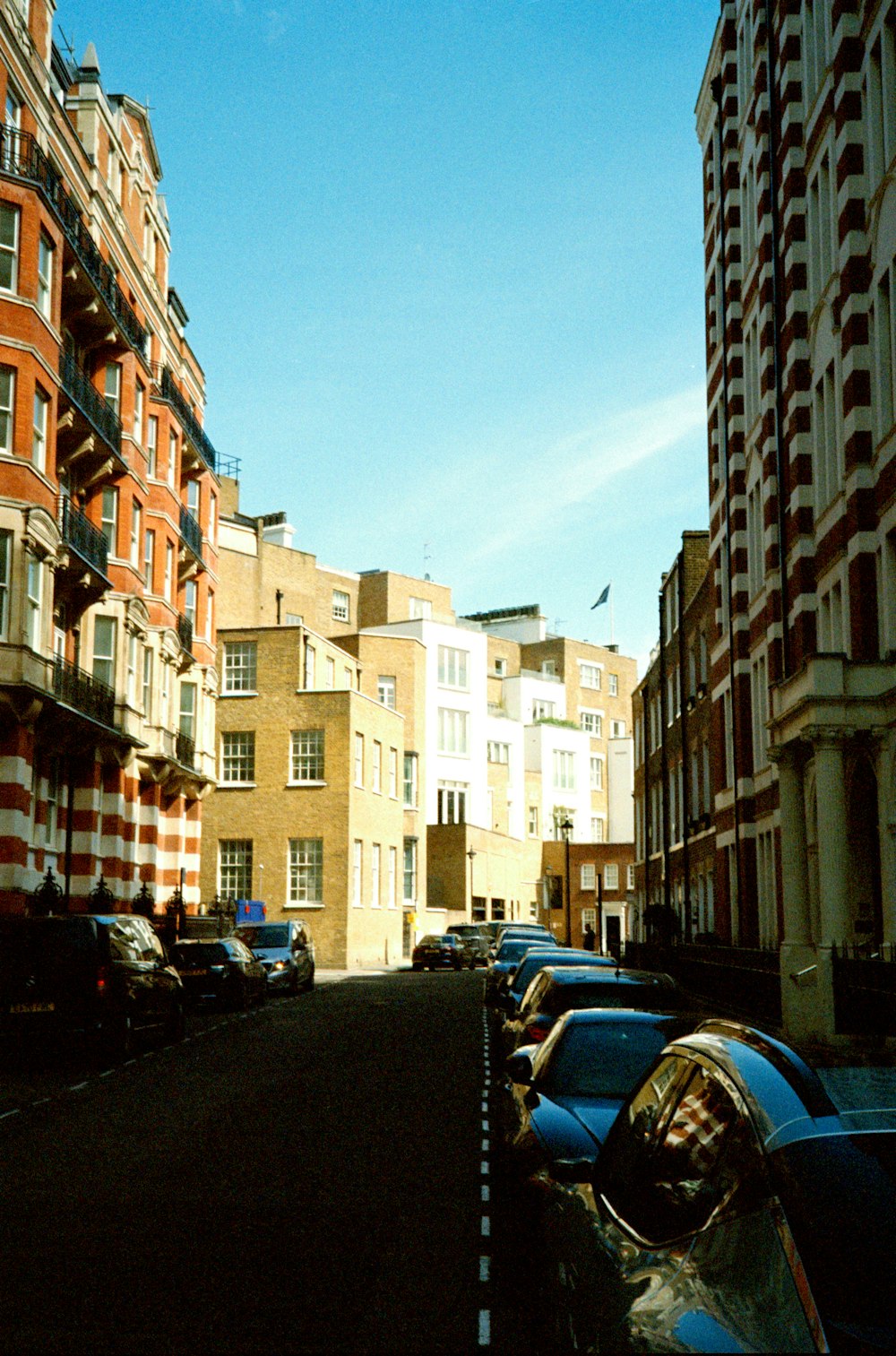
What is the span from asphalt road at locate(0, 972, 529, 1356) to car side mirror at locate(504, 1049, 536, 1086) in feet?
3.16

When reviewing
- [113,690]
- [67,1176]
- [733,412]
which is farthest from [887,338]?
[113,690]

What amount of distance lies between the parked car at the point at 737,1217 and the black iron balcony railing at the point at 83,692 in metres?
27.0

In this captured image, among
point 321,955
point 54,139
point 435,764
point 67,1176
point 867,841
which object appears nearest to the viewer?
point 67,1176

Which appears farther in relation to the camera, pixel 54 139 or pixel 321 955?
pixel 321 955

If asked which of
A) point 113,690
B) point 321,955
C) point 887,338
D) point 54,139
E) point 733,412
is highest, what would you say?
point 54,139

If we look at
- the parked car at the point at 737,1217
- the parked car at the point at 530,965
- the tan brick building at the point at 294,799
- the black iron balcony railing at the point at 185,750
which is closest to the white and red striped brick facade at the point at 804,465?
the parked car at the point at 530,965

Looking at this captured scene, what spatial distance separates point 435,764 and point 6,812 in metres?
51.9

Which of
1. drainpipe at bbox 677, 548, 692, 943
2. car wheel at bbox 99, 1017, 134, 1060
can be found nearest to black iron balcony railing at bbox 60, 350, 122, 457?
car wheel at bbox 99, 1017, 134, 1060

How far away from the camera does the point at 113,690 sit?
37625 mm

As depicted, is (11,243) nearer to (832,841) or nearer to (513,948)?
(513,948)

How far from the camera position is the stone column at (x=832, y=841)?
2273cm

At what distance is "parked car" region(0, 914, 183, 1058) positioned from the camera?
19.6 m

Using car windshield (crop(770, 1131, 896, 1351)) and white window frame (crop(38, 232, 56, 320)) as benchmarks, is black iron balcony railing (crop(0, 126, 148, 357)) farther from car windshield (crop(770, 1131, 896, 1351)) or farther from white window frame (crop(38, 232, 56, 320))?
car windshield (crop(770, 1131, 896, 1351))

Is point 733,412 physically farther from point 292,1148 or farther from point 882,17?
point 292,1148
